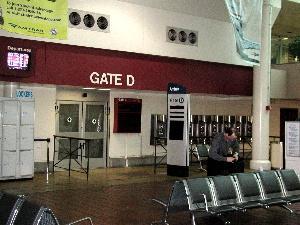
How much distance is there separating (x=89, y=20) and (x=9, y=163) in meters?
4.71

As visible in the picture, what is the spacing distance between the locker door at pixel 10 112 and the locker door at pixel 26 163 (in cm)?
88

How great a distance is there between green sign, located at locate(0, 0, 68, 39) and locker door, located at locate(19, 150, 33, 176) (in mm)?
3127

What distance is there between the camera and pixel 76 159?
14.8 metres

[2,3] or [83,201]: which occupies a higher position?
[2,3]

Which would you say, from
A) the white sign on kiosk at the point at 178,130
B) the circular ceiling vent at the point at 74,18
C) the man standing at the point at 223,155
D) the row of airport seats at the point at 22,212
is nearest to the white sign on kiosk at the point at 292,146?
the man standing at the point at 223,155

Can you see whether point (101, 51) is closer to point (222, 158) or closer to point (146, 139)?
point (146, 139)

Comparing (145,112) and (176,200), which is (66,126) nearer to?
(145,112)

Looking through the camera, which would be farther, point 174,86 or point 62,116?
point 62,116

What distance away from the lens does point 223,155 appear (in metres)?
10.3

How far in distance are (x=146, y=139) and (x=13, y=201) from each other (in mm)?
11261

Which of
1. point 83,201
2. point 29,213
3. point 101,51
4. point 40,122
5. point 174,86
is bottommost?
point 83,201

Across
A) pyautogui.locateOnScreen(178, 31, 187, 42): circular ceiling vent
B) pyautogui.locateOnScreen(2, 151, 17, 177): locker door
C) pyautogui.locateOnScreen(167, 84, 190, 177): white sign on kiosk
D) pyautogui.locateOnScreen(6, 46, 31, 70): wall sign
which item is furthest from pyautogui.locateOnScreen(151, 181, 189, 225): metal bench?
pyautogui.locateOnScreen(178, 31, 187, 42): circular ceiling vent

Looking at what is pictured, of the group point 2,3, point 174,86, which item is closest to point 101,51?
point 174,86

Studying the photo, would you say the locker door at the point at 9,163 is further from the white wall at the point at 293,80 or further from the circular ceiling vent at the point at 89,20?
the white wall at the point at 293,80
